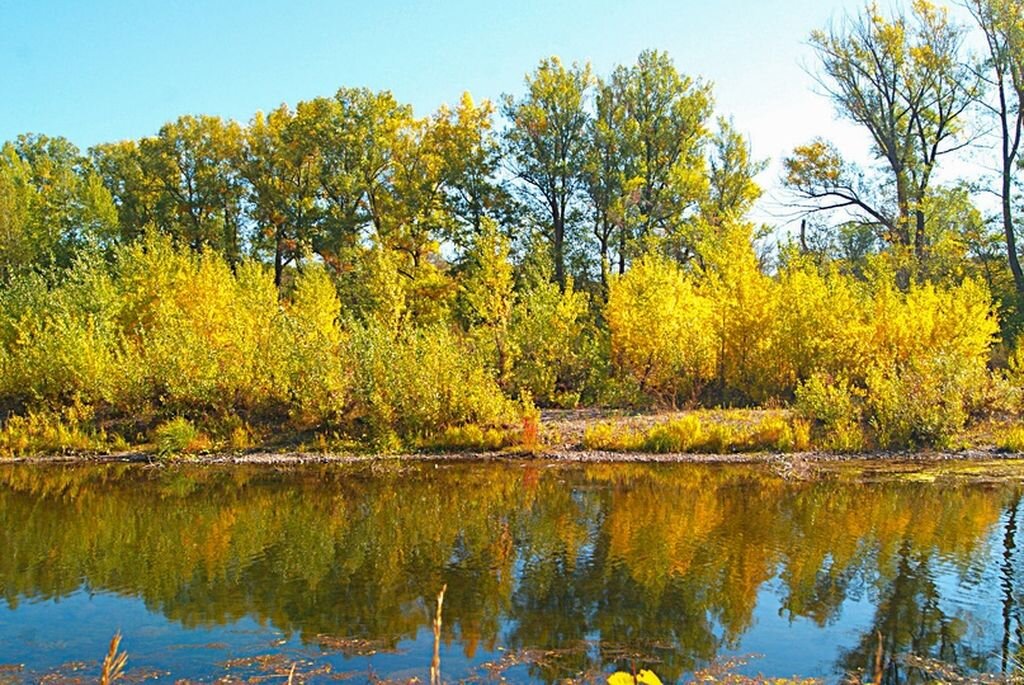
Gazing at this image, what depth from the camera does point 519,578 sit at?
9.35 m

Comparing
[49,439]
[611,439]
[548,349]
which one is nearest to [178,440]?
[49,439]

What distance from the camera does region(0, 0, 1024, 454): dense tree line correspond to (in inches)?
756

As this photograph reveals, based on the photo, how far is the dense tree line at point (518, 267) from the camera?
756 inches

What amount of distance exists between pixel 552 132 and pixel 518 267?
5.23 m

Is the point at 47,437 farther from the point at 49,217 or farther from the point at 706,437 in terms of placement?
the point at 49,217

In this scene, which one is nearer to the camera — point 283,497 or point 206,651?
point 206,651

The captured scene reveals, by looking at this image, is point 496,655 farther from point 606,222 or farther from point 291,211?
point 291,211

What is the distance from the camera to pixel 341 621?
8070 mm

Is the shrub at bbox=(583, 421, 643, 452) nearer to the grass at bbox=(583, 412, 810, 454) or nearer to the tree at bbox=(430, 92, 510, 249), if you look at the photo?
the grass at bbox=(583, 412, 810, 454)

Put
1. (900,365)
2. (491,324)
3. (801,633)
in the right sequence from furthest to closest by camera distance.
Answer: (491,324) < (900,365) < (801,633)

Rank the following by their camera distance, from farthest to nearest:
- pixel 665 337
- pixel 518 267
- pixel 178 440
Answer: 1. pixel 518 267
2. pixel 665 337
3. pixel 178 440

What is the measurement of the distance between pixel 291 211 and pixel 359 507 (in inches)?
1055

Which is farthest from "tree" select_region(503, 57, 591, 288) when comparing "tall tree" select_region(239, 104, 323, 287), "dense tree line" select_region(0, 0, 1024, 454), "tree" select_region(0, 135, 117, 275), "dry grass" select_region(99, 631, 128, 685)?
"dry grass" select_region(99, 631, 128, 685)

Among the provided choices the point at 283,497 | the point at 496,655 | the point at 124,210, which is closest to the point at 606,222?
the point at 283,497
